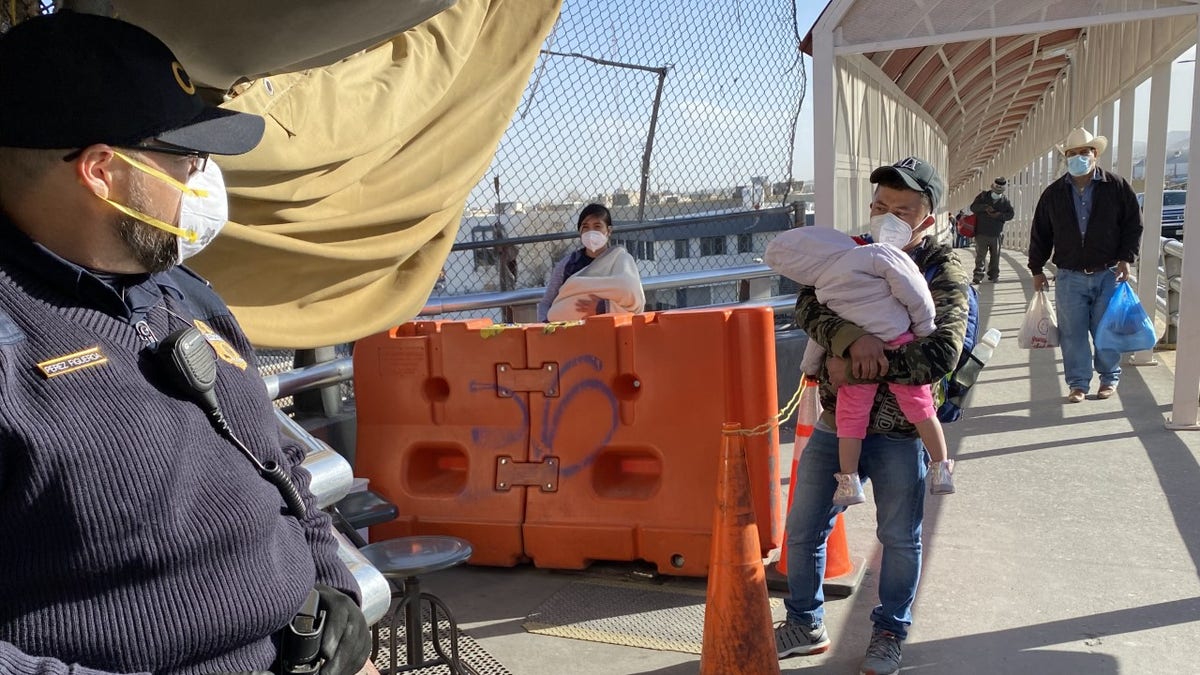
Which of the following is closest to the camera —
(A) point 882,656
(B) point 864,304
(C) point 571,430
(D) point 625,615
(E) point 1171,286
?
(B) point 864,304

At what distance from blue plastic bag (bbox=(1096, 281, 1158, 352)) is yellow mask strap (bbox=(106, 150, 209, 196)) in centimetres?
742

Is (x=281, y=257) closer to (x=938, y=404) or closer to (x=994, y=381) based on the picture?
(x=938, y=404)

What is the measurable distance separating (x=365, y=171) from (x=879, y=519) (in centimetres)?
227

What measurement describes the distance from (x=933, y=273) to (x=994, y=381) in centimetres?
564

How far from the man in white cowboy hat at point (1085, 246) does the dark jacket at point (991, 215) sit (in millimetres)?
9955

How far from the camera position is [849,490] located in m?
3.60

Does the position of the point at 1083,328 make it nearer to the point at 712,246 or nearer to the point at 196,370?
the point at 712,246

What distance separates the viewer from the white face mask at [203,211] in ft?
5.73

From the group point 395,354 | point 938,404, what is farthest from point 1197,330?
point 395,354

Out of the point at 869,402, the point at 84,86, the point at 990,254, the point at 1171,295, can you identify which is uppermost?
the point at 84,86

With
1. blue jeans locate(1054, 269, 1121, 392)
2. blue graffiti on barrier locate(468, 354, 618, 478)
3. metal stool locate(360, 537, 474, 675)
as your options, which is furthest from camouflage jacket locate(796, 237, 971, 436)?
blue jeans locate(1054, 269, 1121, 392)

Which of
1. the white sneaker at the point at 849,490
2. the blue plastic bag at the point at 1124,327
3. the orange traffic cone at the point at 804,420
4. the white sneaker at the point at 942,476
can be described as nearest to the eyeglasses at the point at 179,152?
the white sneaker at the point at 849,490

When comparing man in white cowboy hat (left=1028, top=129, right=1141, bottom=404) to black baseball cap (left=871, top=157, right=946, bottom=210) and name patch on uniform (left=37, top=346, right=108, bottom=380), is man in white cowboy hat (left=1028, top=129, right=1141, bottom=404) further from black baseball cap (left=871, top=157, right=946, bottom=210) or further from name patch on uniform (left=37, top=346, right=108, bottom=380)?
name patch on uniform (left=37, top=346, right=108, bottom=380)

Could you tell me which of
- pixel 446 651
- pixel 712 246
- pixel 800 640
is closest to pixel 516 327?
Answer: pixel 446 651
